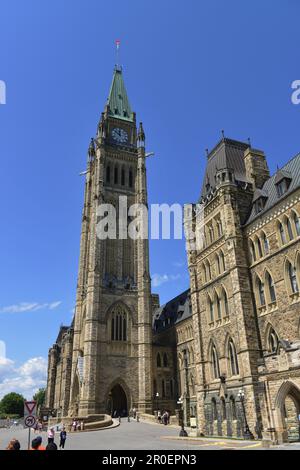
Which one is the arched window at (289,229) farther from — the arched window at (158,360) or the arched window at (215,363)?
the arched window at (158,360)

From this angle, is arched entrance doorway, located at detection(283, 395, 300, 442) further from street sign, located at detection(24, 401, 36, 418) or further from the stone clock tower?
the stone clock tower

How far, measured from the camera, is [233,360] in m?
29.5

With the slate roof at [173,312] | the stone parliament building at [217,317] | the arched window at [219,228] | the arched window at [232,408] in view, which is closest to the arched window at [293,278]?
the stone parliament building at [217,317]

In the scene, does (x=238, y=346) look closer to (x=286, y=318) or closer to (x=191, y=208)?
(x=286, y=318)

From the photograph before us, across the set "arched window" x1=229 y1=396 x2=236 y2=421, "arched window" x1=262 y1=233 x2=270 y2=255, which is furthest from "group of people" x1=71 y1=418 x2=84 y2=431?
"arched window" x1=262 y1=233 x2=270 y2=255

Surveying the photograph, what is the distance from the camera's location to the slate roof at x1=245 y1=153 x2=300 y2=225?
2727 cm

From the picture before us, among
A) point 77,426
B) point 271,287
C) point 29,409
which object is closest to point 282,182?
point 271,287

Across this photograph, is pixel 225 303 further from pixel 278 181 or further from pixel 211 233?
pixel 278 181

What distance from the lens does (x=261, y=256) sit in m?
29.0

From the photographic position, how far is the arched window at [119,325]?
58281mm

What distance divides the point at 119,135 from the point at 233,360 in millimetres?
58263

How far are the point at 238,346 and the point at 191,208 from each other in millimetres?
15736
